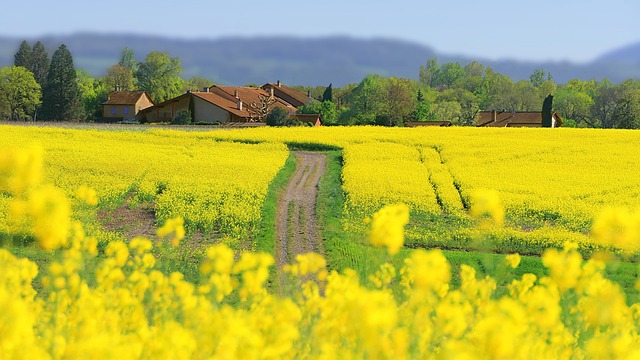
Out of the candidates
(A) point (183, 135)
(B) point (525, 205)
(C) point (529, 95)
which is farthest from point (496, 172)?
(C) point (529, 95)

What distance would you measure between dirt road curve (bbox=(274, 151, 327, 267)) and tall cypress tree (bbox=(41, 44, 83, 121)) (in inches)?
2483

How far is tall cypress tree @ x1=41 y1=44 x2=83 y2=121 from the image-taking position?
98438 millimetres

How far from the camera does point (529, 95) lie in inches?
5832

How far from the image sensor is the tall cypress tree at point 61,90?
9844cm

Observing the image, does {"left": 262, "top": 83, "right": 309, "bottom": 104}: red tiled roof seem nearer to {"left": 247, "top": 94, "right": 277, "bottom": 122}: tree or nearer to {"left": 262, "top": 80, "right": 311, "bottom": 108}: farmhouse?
{"left": 262, "top": 80, "right": 311, "bottom": 108}: farmhouse

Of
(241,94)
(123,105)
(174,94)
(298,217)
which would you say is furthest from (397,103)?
Result: (298,217)

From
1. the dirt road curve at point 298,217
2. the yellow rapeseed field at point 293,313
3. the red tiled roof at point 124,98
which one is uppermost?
the red tiled roof at point 124,98

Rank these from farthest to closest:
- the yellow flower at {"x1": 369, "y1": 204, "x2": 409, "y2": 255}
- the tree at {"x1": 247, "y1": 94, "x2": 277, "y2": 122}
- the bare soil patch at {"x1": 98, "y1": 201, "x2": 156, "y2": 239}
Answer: the tree at {"x1": 247, "y1": 94, "x2": 277, "y2": 122}, the bare soil patch at {"x1": 98, "y1": 201, "x2": 156, "y2": 239}, the yellow flower at {"x1": 369, "y1": 204, "x2": 409, "y2": 255}

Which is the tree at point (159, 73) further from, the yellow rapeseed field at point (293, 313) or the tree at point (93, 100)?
the yellow rapeseed field at point (293, 313)

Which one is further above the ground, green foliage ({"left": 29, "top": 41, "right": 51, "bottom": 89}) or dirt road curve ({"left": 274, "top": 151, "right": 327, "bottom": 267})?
green foliage ({"left": 29, "top": 41, "right": 51, "bottom": 89})

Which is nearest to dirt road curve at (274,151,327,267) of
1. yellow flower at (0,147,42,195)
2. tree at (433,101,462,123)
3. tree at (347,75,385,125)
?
yellow flower at (0,147,42,195)

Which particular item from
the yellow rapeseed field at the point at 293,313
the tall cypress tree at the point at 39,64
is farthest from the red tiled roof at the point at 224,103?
the yellow rapeseed field at the point at 293,313

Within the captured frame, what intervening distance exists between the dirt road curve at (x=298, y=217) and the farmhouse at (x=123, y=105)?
68.5 meters

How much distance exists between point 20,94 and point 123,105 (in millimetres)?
13554
